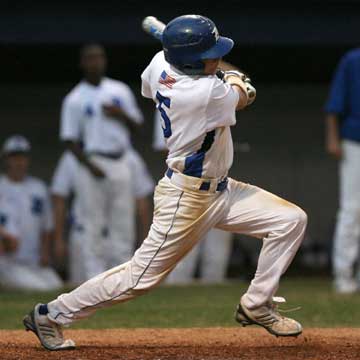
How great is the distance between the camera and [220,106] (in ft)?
18.1

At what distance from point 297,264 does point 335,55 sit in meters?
2.14

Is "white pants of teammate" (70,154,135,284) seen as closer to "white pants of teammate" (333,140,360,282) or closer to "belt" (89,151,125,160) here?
"belt" (89,151,125,160)

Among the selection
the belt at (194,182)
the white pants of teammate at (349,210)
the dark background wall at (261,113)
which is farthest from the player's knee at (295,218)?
the dark background wall at (261,113)

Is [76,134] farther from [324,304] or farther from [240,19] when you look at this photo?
[324,304]

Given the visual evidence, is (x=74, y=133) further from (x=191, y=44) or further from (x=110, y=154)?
(x=191, y=44)

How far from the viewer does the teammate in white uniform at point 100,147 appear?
31.9ft

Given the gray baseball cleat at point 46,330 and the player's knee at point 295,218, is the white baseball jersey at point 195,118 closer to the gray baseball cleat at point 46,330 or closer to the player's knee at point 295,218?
the player's knee at point 295,218

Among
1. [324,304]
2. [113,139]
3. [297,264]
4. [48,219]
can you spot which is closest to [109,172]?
[113,139]

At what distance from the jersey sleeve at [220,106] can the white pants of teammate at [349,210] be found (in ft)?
11.9

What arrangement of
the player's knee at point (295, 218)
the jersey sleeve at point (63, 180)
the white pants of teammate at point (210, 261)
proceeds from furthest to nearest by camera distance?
the jersey sleeve at point (63, 180) < the white pants of teammate at point (210, 261) < the player's knee at point (295, 218)

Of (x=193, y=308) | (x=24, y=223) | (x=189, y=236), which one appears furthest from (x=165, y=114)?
(x=24, y=223)

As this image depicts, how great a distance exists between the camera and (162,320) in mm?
7652

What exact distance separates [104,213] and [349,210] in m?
2.00

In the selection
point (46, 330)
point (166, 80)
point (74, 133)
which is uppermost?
point (166, 80)
